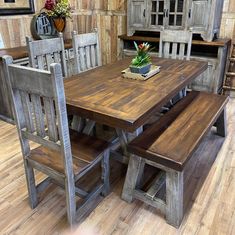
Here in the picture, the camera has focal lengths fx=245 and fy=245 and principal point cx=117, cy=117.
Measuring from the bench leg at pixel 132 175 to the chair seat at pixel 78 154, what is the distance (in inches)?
8.8

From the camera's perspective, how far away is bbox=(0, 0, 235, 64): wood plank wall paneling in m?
3.04

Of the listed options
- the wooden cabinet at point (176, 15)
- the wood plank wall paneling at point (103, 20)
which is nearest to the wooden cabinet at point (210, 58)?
the wooden cabinet at point (176, 15)

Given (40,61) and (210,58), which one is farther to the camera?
(210,58)

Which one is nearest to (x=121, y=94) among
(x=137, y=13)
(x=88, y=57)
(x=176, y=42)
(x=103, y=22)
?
(x=88, y=57)

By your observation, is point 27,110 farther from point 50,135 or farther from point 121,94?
point 121,94

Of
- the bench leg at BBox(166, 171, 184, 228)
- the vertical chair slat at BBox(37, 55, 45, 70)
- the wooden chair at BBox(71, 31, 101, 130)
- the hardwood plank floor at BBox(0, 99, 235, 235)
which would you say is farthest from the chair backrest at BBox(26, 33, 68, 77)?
the bench leg at BBox(166, 171, 184, 228)

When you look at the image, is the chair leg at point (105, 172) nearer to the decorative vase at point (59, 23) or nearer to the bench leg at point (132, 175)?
the bench leg at point (132, 175)

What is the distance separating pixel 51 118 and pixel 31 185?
1.99 ft

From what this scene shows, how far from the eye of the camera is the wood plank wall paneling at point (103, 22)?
3.04m

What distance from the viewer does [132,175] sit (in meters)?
1.72

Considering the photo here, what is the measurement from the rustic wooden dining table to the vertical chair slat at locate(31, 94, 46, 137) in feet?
0.70

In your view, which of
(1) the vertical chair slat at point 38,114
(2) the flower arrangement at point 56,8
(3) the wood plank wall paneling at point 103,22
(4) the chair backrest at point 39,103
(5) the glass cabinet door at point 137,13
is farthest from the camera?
(5) the glass cabinet door at point 137,13

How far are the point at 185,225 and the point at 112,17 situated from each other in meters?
3.53

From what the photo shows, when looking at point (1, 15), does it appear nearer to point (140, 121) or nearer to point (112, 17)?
point (112, 17)
